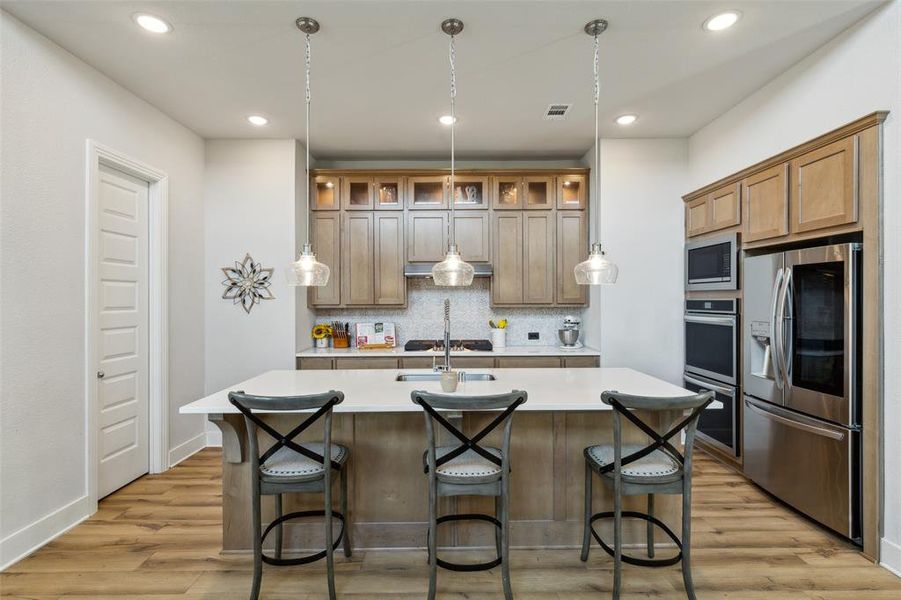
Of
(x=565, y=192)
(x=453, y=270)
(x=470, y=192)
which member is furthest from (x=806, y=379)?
(x=470, y=192)

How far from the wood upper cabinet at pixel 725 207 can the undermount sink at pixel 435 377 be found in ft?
7.41

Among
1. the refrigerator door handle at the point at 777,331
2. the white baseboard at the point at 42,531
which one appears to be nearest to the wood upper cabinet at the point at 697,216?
the refrigerator door handle at the point at 777,331

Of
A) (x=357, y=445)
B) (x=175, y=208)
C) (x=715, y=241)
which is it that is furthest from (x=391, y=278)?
(x=715, y=241)

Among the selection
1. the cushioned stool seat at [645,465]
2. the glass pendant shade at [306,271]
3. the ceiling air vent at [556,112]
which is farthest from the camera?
the ceiling air vent at [556,112]

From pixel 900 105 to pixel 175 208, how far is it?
4.85m

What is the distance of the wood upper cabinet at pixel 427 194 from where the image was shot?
4754 millimetres

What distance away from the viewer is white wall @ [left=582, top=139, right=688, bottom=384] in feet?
14.4

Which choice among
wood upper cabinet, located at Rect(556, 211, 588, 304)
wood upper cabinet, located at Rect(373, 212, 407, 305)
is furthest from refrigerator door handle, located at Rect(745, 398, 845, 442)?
wood upper cabinet, located at Rect(373, 212, 407, 305)

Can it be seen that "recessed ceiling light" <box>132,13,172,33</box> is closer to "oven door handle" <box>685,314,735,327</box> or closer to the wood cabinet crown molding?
the wood cabinet crown molding

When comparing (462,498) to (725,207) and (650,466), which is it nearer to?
(650,466)

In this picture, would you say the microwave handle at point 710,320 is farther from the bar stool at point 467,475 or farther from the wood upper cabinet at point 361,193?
the wood upper cabinet at point 361,193

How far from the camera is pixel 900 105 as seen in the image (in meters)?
2.33

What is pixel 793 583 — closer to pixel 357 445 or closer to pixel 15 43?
pixel 357 445

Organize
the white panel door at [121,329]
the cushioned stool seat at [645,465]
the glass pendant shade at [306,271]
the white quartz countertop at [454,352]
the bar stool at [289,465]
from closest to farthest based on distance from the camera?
1. the bar stool at [289,465]
2. the cushioned stool seat at [645,465]
3. the glass pendant shade at [306,271]
4. the white panel door at [121,329]
5. the white quartz countertop at [454,352]
